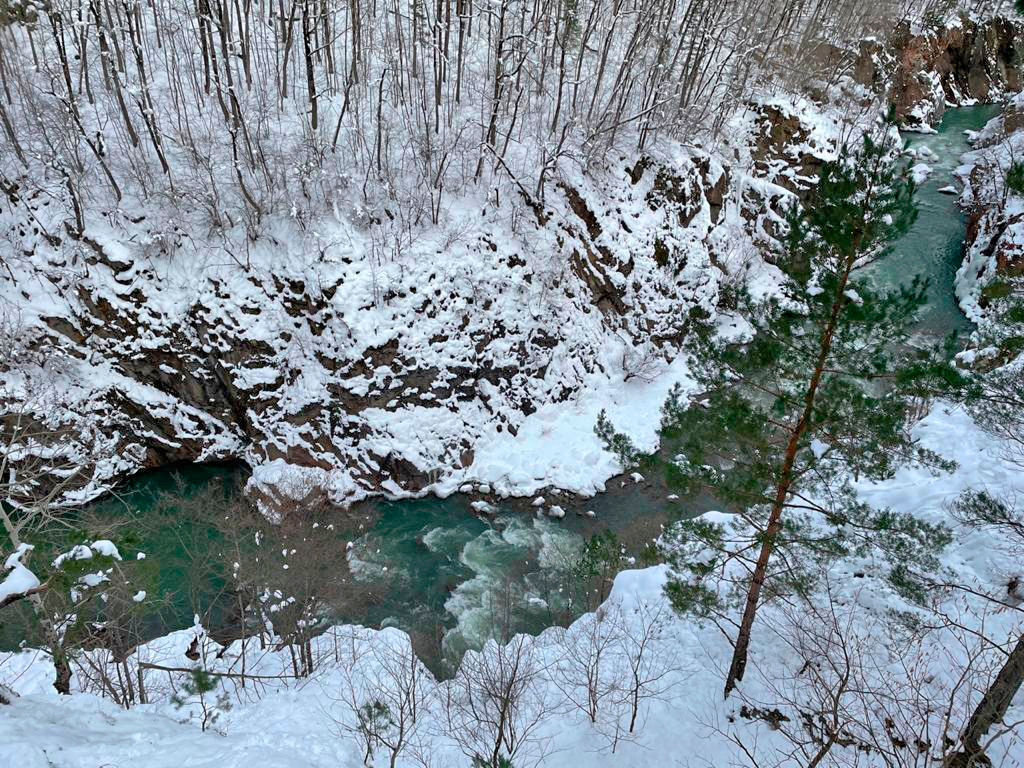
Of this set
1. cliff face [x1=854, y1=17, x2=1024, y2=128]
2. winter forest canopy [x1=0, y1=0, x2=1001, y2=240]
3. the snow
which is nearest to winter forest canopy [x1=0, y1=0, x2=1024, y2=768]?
the snow

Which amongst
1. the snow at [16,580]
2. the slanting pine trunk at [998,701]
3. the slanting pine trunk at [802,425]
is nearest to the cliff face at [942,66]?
the slanting pine trunk at [802,425]

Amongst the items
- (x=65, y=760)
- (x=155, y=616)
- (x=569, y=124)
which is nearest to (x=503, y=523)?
(x=155, y=616)

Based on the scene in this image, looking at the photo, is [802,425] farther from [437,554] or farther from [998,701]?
[437,554]

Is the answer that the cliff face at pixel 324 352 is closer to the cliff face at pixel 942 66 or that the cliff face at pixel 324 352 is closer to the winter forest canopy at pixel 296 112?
the winter forest canopy at pixel 296 112

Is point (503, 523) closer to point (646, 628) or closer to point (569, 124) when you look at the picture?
point (646, 628)

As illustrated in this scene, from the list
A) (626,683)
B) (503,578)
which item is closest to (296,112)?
(503,578)

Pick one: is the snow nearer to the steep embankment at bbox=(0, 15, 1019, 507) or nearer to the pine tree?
the pine tree
